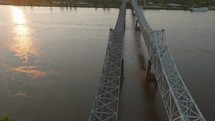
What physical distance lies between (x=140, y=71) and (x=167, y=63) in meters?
13.1

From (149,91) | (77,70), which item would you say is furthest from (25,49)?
(149,91)

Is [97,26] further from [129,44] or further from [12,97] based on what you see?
[12,97]

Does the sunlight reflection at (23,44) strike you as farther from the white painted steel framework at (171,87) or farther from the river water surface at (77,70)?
the white painted steel framework at (171,87)

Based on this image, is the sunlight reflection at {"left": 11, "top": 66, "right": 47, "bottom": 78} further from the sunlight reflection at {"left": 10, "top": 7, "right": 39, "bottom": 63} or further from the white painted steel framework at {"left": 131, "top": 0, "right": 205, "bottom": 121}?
the white painted steel framework at {"left": 131, "top": 0, "right": 205, "bottom": 121}

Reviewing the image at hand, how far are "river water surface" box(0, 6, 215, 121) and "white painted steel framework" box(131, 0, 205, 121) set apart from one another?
4.99 m

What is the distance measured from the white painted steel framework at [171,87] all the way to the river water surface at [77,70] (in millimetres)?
4990

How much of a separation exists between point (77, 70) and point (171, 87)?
21.9 meters

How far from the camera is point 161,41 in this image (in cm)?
3556

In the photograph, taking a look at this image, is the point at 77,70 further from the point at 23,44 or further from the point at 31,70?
the point at 23,44

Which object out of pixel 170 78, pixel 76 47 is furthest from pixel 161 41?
pixel 76 47

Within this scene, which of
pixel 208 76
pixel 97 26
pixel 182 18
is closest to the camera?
pixel 208 76

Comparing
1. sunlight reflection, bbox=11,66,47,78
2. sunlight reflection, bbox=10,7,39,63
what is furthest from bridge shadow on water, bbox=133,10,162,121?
sunlight reflection, bbox=10,7,39,63

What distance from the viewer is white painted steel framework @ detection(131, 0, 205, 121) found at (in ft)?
72.7

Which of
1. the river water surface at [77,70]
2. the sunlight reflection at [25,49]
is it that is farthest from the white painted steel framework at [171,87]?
the sunlight reflection at [25,49]
